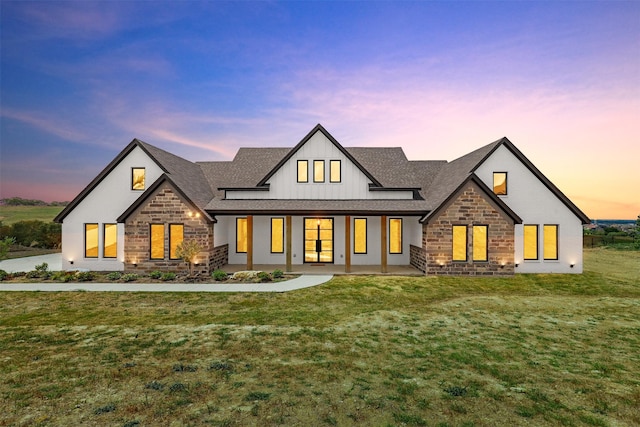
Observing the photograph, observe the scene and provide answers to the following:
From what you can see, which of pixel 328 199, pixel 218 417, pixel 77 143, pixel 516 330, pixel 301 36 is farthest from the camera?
pixel 77 143

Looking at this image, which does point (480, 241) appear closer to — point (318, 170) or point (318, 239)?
point (318, 239)

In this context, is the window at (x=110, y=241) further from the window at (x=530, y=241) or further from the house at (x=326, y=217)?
the window at (x=530, y=241)

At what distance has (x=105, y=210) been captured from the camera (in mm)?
16156

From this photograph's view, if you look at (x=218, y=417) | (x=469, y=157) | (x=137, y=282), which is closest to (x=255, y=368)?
(x=218, y=417)

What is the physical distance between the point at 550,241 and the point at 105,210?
25.7m

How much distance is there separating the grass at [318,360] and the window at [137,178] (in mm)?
7172

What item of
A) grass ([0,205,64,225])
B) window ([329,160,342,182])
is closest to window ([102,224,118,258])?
window ([329,160,342,182])

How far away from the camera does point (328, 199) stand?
56.5ft

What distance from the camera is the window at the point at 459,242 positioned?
1520 cm

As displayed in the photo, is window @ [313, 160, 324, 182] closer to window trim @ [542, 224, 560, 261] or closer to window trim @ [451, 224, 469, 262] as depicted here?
window trim @ [451, 224, 469, 262]

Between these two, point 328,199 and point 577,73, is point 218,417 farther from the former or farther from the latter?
point 577,73

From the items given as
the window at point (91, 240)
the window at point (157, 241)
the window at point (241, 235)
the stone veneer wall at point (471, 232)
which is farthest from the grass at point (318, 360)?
the window at point (241, 235)

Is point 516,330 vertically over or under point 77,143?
under

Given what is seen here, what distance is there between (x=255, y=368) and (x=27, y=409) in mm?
3367
